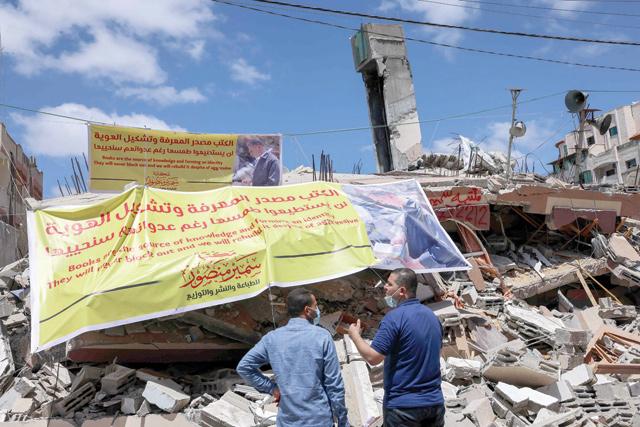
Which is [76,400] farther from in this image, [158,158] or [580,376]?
[580,376]

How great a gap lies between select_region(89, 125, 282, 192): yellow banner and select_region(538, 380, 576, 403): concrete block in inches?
209

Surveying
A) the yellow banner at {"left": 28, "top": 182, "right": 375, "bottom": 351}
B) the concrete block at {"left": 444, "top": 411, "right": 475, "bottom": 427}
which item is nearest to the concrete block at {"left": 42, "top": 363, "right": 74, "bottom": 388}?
the yellow banner at {"left": 28, "top": 182, "right": 375, "bottom": 351}

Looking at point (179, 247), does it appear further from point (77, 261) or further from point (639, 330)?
point (639, 330)

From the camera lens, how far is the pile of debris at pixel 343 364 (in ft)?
18.8

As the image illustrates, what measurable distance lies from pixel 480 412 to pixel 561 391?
1143 mm

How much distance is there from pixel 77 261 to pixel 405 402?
4.06 metres

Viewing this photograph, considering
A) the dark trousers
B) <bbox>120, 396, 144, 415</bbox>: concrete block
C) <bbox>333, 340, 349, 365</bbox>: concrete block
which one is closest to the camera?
the dark trousers

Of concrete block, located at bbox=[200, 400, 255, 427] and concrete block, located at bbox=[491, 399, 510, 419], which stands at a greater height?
concrete block, located at bbox=[200, 400, 255, 427]

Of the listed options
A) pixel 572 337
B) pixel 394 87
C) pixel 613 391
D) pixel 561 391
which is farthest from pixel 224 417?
pixel 394 87

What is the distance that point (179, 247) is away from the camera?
20.8 feet

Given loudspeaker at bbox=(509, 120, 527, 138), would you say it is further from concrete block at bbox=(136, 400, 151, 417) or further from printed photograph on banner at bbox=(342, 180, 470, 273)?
concrete block at bbox=(136, 400, 151, 417)

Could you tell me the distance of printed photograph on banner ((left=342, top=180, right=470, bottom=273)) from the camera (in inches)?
300

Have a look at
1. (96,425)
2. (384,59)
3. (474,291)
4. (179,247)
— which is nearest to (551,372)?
(474,291)

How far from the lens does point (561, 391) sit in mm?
6055
